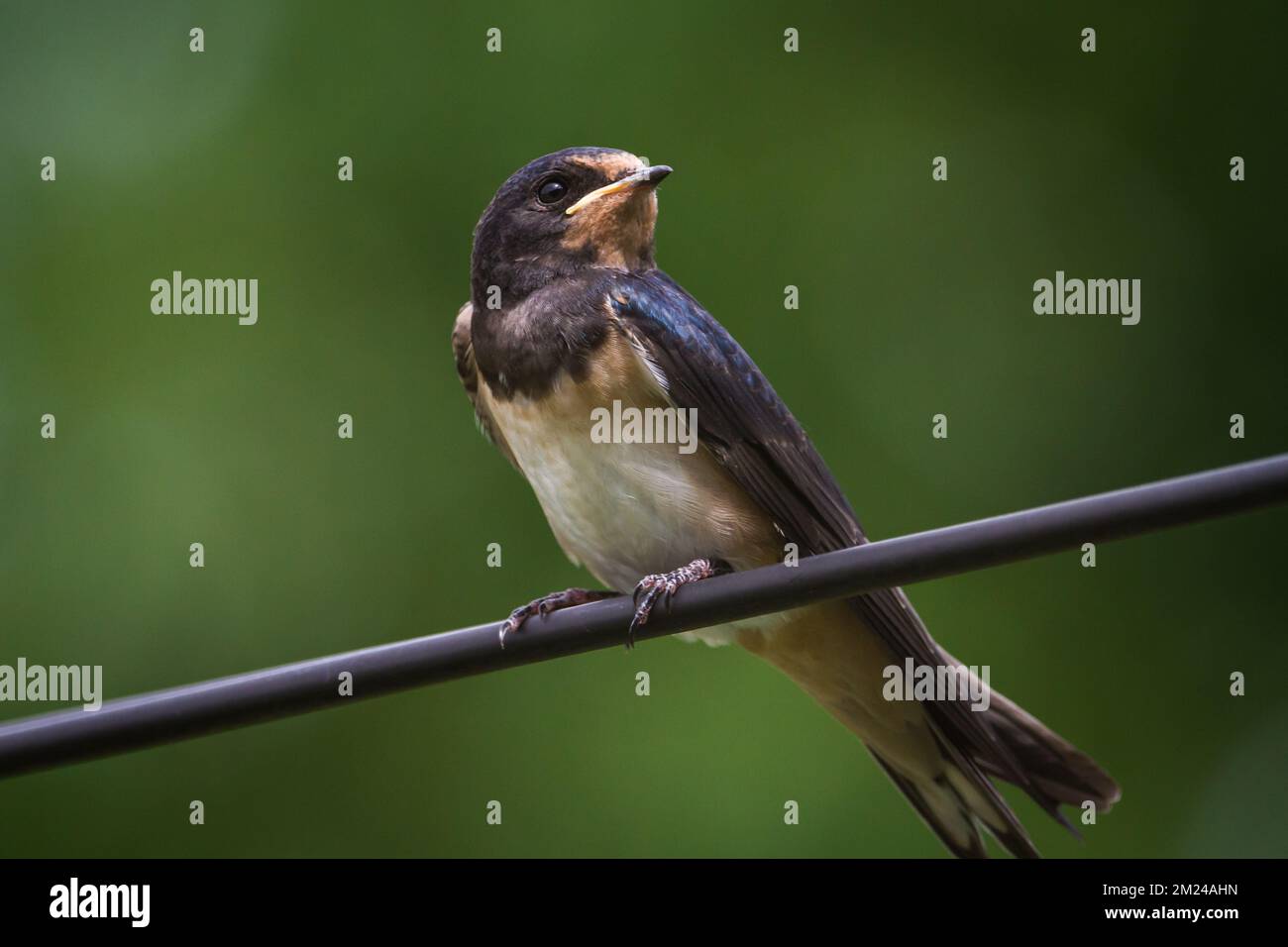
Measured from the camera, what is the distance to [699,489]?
162 inches

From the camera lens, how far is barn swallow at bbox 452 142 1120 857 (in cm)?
409

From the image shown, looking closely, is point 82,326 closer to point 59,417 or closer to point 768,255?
point 59,417

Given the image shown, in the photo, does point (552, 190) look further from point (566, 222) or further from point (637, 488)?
point (637, 488)

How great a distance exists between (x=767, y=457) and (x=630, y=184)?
96 centimetres

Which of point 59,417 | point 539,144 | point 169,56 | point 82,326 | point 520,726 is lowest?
point 520,726

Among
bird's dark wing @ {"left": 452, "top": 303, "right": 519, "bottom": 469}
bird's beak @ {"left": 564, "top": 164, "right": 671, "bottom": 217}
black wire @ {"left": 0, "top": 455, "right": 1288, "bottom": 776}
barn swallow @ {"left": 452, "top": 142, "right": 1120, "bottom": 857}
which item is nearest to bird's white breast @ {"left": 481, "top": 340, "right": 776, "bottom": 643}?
barn swallow @ {"left": 452, "top": 142, "right": 1120, "bottom": 857}

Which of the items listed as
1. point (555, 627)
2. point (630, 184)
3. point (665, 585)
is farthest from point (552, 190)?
point (555, 627)

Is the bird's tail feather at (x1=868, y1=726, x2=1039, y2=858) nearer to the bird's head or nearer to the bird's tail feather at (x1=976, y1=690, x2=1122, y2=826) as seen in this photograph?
the bird's tail feather at (x1=976, y1=690, x2=1122, y2=826)

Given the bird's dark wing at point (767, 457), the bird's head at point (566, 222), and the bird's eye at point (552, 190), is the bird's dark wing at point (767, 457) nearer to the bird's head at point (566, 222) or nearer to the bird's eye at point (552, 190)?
the bird's head at point (566, 222)

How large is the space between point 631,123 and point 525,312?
338 centimetres

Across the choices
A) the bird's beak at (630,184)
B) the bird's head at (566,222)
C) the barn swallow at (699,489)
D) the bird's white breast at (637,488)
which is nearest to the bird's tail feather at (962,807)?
the barn swallow at (699,489)

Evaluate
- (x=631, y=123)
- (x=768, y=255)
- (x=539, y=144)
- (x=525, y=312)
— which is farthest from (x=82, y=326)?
(x=525, y=312)

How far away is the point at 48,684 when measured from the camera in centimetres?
654

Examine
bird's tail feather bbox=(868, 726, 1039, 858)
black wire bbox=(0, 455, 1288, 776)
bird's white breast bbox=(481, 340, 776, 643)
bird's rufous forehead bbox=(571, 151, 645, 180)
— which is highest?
bird's rufous forehead bbox=(571, 151, 645, 180)
